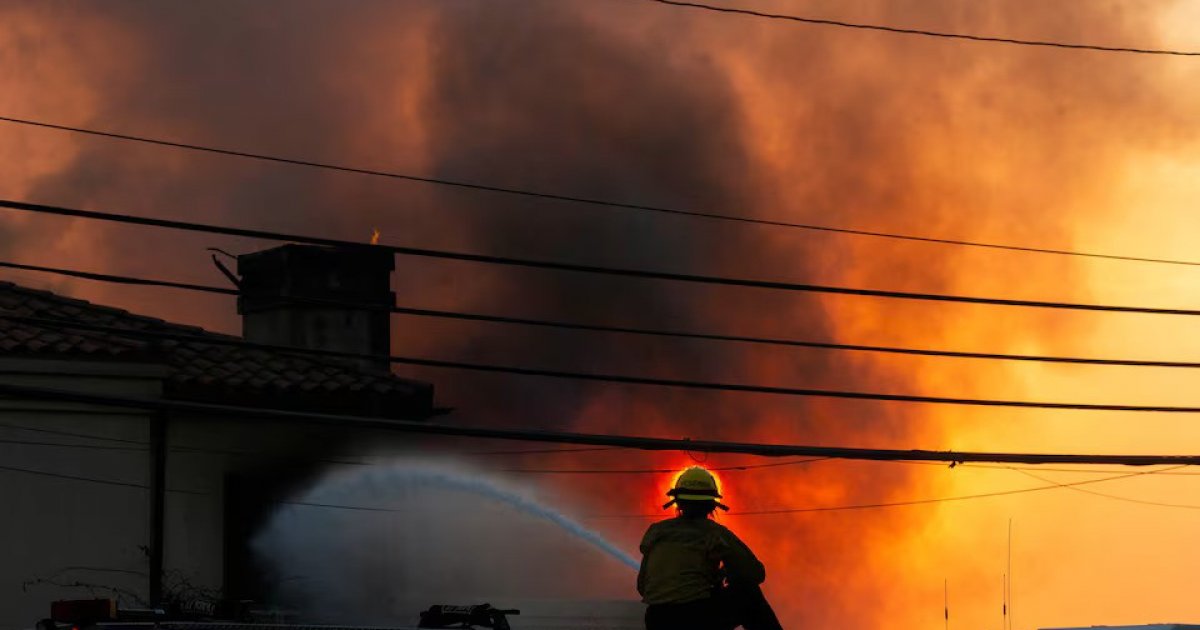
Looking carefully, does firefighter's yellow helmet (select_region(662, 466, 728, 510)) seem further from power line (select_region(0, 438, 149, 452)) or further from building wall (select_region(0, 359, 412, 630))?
power line (select_region(0, 438, 149, 452))

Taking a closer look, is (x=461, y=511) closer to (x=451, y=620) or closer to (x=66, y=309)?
(x=66, y=309)

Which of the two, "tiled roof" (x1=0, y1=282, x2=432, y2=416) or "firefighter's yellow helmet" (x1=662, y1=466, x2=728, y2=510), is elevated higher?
"tiled roof" (x1=0, y1=282, x2=432, y2=416)

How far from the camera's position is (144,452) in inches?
984

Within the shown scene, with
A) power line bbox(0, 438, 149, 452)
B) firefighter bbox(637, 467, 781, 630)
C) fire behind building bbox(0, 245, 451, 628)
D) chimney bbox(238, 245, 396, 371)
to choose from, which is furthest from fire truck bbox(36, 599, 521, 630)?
chimney bbox(238, 245, 396, 371)

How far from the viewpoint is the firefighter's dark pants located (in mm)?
8102

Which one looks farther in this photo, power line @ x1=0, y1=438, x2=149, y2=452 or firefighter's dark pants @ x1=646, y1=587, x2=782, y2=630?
power line @ x1=0, y1=438, x2=149, y2=452

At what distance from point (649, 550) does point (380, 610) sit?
67.2ft

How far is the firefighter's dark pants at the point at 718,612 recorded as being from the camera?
319 inches

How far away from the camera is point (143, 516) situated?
24844mm

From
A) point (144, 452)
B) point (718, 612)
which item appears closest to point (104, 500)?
point (144, 452)

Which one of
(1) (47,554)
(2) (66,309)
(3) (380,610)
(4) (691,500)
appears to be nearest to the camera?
(4) (691,500)

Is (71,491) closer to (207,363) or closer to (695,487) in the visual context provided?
(207,363)

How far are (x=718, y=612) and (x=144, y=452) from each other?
18.4 metres

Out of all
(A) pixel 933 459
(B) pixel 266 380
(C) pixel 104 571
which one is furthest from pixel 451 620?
(B) pixel 266 380
